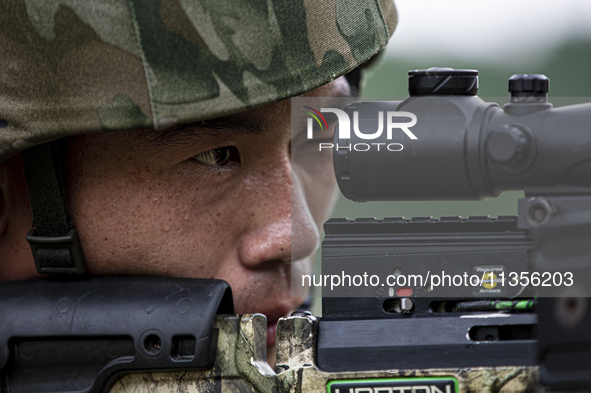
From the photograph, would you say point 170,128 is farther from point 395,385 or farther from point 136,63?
point 395,385

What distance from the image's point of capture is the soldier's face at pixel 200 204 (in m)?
1.78

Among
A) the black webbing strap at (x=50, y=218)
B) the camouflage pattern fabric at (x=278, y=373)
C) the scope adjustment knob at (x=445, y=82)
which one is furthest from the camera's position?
the black webbing strap at (x=50, y=218)

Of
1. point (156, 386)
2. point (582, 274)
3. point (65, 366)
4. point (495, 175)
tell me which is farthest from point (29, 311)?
point (582, 274)

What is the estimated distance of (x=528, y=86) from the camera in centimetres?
147

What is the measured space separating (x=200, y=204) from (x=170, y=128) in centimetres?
19

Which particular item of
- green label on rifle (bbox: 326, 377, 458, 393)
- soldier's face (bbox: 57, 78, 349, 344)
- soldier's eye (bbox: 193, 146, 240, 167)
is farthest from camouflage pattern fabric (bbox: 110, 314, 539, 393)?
soldier's eye (bbox: 193, 146, 240, 167)

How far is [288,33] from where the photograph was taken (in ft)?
5.58

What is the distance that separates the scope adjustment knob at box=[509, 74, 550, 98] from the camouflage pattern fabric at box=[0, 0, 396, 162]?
47cm

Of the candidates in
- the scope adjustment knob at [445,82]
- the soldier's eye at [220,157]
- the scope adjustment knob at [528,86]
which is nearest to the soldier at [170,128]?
the soldier's eye at [220,157]

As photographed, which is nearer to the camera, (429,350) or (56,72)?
(429,350)

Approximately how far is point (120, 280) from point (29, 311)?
0.64ft

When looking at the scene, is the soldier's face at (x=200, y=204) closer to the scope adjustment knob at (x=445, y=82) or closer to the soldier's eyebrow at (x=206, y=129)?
the soldier's eyebrow at (x=206, y=129)

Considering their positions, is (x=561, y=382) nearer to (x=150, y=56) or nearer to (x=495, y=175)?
(x=495, y=175)

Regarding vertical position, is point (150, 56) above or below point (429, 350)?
above
